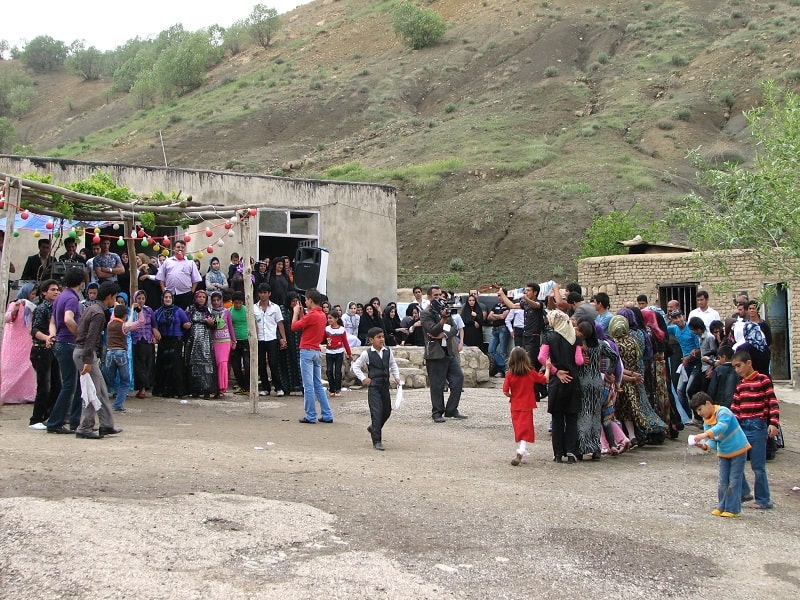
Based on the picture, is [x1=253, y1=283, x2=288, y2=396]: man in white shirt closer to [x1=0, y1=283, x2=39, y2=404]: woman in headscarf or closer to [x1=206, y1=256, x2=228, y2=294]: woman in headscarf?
[x1=206, y1=256, x2=228, y2=294]: woman in headscarf

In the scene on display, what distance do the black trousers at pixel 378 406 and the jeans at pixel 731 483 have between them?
391cm

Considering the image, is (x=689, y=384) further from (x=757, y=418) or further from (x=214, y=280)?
(x=214, y=280)

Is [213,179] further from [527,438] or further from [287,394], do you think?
[527,438]

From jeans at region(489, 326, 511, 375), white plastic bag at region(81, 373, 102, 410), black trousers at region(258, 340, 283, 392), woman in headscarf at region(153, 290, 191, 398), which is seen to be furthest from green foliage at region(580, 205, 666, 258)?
white plastic bag at region(81, 373, 102, 410)

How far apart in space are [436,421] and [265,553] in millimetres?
6988

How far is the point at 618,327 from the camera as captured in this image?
11180 millimetres

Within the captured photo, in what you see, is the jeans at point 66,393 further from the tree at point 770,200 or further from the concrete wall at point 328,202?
the concrete wall at point 328,202

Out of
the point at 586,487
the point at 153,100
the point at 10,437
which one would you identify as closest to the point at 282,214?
the point at 10,437

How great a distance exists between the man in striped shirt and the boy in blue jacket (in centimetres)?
42

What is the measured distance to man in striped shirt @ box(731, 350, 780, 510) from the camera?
842 centimetres

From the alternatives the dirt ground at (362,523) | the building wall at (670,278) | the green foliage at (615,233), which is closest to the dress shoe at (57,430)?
the dirt ground at (362,523)

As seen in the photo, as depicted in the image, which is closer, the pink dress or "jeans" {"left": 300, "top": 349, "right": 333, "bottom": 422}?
"jeans" {"left": 300, "top": 349, "right": 333, "bottom": 422}

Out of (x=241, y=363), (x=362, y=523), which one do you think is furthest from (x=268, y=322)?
(x=362, y=523)

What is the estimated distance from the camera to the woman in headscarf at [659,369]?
39.8 ft
